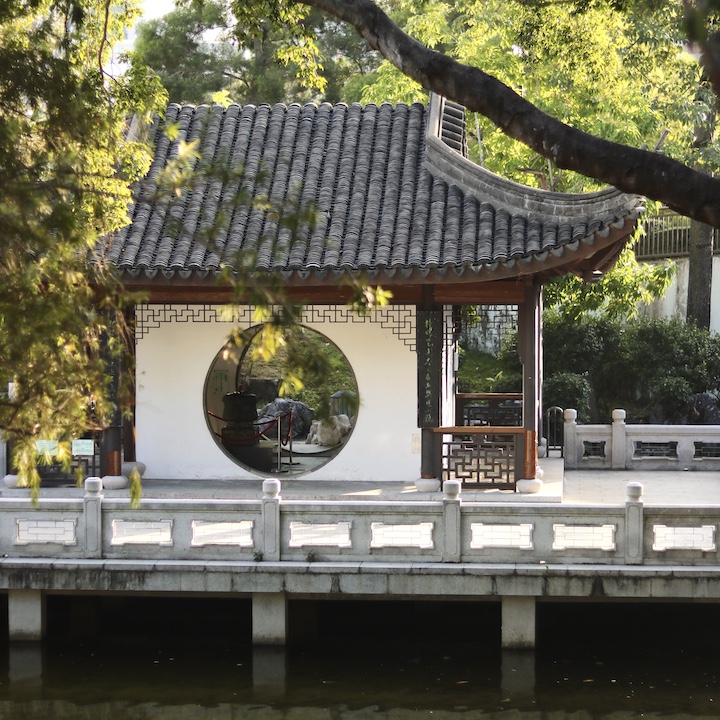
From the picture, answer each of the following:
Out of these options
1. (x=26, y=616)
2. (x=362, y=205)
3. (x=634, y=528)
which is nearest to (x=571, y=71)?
(x=362, y=205)

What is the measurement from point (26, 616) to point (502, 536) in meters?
4.04

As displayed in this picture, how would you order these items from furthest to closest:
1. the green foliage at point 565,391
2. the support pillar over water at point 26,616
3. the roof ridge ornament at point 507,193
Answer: the green foliage at point 565,391 < the roof ridge ornament at point 507,193 < the support pillar over water at point 26,616

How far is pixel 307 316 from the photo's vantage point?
1359 cm

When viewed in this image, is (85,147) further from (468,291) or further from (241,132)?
(241,132)

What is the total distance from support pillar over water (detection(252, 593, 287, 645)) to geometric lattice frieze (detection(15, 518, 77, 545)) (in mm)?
1597

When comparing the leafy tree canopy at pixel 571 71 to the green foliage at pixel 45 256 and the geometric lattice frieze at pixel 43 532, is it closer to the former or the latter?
the green foliage at pixel 45 256

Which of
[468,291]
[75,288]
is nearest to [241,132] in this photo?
[468,291]

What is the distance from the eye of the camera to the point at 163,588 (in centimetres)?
1030

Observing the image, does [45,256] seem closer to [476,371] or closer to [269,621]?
[269,621]

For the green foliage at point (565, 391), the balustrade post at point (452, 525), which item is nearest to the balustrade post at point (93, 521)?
the balustrade post at point (452, 525)

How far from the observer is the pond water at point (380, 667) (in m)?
9.39

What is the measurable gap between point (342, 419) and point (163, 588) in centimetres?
1196

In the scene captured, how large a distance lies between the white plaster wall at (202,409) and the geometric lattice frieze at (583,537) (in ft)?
9.40

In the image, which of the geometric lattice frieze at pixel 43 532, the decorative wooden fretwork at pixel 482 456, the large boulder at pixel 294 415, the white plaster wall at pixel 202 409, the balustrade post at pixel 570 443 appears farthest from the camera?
the large boulder at pixel 294 415
